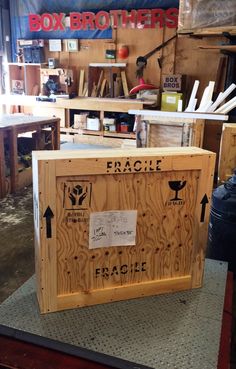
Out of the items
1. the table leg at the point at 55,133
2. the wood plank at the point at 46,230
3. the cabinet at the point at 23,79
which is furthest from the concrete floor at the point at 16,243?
the cabinet at the point at 23,79

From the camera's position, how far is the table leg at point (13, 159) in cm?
380

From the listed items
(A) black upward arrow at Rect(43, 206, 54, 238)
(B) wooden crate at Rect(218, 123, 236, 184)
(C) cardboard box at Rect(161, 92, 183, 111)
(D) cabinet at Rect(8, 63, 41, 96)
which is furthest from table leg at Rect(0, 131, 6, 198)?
(D) cabinet at Rect(8, 63, 41, 96)

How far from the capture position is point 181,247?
5.28 ft

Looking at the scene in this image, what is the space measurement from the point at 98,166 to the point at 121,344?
A: 69cm

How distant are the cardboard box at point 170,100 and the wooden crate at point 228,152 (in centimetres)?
248

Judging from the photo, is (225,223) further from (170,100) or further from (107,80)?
(107,80)

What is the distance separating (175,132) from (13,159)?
6.31 ft

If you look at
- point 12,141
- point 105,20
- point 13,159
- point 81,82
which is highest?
point 105,20

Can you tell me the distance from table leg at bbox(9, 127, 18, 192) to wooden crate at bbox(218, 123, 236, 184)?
86.8 inches

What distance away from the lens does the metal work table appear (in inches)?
50.7

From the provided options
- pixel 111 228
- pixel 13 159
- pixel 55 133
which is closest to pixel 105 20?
pixel 55 133

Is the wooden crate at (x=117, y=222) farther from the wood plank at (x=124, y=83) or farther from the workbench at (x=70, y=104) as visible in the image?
the wood plank at (x=124, y=83)

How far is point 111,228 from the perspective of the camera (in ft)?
4.89

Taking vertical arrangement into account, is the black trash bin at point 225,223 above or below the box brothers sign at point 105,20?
below
